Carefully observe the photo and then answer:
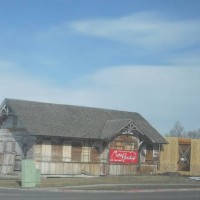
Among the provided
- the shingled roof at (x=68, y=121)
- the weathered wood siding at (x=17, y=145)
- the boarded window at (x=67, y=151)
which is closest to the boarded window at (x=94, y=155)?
the shingled roof at (x=68, y=121)

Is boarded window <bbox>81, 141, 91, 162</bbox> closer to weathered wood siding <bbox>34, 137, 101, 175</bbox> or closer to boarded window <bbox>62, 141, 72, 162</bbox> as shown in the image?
weathered wood siding <bbox>34, 137, 101, 175</bbox>

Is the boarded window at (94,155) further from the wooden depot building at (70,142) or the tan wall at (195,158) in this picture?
the tan wall at (195,158)

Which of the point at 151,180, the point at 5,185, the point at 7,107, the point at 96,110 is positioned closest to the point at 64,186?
the point at 5,185

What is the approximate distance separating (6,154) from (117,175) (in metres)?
8.76

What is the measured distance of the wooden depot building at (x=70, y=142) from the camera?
38.5 m

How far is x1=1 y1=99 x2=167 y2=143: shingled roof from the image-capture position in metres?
38.5

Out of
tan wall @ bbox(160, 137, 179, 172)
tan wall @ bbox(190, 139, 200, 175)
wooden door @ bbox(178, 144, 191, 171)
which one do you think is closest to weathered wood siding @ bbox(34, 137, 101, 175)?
tan wall @ bbox(160, 137, 179, 172)

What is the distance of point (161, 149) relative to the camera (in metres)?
44.4

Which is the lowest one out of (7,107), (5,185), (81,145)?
(5,185)

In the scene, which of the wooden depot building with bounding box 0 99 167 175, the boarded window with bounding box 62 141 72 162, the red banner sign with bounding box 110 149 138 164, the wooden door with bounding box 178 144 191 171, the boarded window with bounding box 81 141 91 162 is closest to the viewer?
the wooden depot building with bounding box 0 99 167 175

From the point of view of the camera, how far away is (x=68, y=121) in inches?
1609

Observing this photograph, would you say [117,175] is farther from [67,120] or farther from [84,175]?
[67,120]

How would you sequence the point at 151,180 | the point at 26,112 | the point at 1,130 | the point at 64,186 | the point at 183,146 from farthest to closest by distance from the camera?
1. the point at 183,146
2. the point at 1,130
3. the point at 26,112
4. the point at 151,180
5. the point at 64,186

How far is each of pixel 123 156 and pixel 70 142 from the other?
14.7ft
